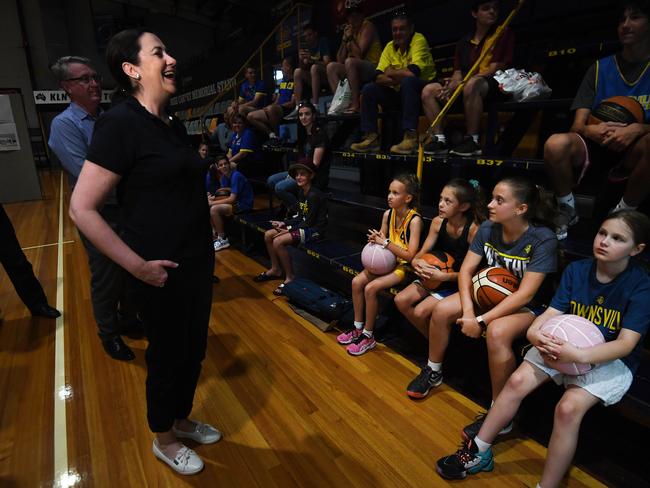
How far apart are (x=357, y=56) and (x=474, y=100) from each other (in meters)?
2.19

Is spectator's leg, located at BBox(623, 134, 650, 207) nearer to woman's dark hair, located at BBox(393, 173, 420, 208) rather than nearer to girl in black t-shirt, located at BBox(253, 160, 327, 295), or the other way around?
woman's dark hair, located at BBox(393, 173, 420, 208)

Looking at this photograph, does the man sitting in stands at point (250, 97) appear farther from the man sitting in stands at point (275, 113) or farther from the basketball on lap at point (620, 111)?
the basketball on lap at point (620, 111)

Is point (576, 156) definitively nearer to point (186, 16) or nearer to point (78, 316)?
point (78, 316)

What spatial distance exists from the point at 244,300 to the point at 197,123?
41.4ft

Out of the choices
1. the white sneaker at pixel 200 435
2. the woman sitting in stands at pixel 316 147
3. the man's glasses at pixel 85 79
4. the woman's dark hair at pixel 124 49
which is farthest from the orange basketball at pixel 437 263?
the man's glasses at pixel 85 79

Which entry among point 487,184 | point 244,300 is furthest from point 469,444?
point 487,184

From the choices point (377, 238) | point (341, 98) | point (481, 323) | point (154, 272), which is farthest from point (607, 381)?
point (341, 98)

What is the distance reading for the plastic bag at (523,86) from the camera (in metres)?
3.02

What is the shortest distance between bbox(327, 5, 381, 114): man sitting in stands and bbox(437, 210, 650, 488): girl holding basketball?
345 cm

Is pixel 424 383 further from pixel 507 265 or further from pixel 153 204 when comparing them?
pixel 153 204

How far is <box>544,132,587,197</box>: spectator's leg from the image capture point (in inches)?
92.3

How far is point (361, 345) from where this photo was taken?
287cm

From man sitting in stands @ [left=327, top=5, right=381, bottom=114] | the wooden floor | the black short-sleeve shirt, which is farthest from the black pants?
man sitting in stands @ [left=327, top=5, right=381, bottom=114]

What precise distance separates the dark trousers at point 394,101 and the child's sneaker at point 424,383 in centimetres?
238
